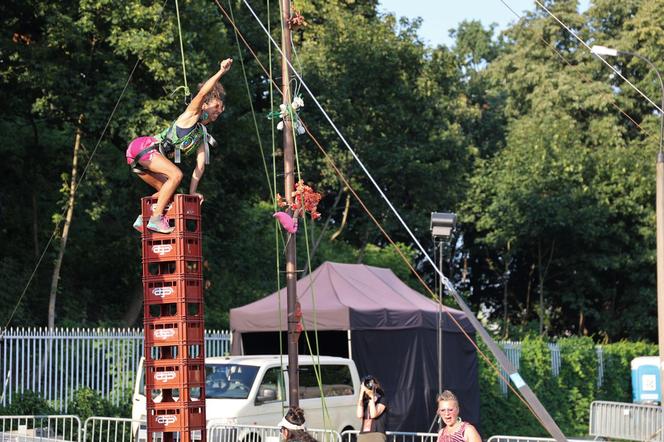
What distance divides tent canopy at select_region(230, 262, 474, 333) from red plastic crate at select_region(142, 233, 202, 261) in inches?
354

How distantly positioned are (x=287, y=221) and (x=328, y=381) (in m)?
5.47

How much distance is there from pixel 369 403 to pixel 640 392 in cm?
1817

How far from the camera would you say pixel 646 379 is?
1283 inches

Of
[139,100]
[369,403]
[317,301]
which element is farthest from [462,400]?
[139,100]

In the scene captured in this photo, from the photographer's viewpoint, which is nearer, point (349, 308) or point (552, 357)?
point (349, 308)

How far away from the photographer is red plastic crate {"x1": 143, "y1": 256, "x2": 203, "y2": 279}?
34.8 feet

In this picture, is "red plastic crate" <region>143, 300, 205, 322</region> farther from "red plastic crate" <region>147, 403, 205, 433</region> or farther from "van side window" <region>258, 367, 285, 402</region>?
"van side window" <region>258, 367, 285, 402</region>

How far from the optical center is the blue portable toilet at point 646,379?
3229cm

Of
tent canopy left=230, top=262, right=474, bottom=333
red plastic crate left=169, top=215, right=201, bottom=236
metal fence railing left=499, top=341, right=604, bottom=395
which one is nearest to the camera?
red plastic crate left=169, top=215, right=201, bottom=236

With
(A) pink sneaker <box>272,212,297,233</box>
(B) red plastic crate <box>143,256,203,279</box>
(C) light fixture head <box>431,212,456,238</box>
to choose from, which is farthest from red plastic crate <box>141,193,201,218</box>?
(C) light fixture head <box>431,212,456,238</box>

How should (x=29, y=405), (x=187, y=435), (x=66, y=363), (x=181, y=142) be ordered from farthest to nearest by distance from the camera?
(x=66, y=363) → (x=29, y=405) → (x=181, y=142) → (x=187, y=435)

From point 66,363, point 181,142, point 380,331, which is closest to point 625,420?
point 380,331

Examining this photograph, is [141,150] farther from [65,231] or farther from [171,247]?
[65,231]

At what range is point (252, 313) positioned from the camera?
20875mm
